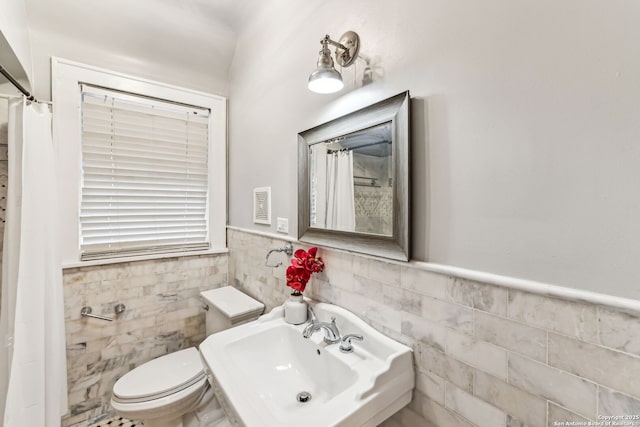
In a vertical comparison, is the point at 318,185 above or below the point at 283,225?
above

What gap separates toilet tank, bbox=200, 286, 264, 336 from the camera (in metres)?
1.70

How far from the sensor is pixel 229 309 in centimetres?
174

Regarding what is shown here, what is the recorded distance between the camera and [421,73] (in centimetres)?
93

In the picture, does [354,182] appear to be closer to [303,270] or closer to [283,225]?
[303,270]

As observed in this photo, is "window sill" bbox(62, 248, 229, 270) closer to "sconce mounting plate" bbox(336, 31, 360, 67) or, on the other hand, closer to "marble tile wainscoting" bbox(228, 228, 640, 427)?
"marble tile wainscoting" bbox(228, 228, 640, 427)

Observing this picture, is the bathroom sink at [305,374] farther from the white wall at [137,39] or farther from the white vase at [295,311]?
the white wall at [137,39]

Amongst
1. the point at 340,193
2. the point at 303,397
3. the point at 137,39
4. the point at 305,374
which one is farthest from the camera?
the point at 137,39

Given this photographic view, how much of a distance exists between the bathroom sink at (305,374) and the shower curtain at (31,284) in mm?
881

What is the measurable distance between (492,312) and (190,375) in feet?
5.45

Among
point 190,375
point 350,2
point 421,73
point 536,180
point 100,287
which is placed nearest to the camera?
point 536,180

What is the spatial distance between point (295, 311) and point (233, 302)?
28.3 inches

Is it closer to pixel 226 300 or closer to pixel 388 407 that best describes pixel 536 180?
pixel 388 407

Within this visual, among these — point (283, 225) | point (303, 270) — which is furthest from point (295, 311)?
point (283, 225)

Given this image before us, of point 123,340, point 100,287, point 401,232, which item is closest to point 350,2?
point 401,232
